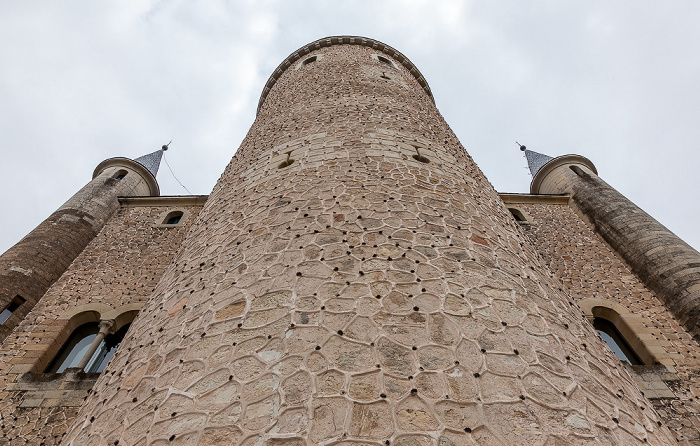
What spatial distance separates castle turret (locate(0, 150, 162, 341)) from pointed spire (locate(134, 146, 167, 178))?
13.7 ft

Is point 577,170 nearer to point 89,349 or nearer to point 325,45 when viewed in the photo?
point 325,45

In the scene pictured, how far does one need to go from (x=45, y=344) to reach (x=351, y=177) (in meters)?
5.73

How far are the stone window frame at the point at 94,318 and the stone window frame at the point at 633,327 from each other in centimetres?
800

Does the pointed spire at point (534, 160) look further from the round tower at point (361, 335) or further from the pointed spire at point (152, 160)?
the pointed spire at point (152, 160)

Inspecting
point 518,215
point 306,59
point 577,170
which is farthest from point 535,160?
point 306,59

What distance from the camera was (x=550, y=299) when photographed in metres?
3.76

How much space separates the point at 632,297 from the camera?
7.86 metres

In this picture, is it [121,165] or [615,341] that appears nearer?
[615,341]

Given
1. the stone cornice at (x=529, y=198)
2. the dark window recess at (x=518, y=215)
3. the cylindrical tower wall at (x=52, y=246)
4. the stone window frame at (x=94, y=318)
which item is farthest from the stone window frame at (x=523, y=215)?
the cylindrical tower wall at (x=52, y=246)

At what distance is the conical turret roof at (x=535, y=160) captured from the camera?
55.3 ft

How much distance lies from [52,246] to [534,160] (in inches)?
661

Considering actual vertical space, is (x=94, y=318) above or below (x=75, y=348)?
above

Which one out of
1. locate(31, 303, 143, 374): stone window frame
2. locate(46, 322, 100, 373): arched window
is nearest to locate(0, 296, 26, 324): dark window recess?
locate(31, 303, 143, 374): stone window frame

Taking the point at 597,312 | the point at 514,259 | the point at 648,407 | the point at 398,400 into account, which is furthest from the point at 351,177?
the point at 597,312
